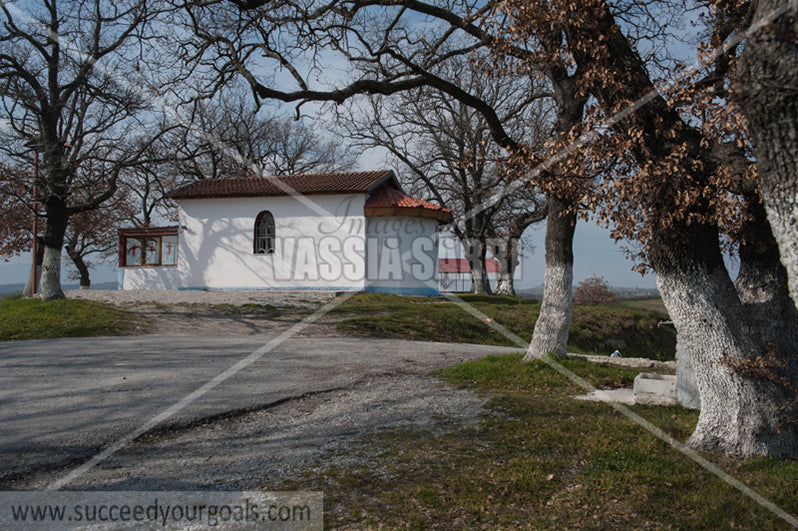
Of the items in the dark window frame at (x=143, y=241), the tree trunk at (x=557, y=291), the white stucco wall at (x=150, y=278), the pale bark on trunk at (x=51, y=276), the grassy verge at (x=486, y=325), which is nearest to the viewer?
the tree trunk at (x=557, y=291)

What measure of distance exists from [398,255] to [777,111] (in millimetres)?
20225

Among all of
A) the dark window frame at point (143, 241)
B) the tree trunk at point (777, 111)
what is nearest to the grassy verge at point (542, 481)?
the tree trunk at point (777, 111)

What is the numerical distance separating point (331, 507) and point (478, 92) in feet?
84.0

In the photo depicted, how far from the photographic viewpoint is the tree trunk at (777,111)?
10.1 feet

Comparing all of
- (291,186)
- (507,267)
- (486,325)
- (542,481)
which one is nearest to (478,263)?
(507,267)

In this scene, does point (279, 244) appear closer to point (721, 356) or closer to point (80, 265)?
point (80, 265)

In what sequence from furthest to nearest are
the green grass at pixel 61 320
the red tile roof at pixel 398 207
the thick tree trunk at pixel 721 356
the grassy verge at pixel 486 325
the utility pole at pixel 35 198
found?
the red tile roof at pixel 398 207 < the utility pole at pixel 35 198 < the grassy verge at pixel 486 325 < the green grass at pixel 61 320 < the thick tree trunk at pixel 721 356

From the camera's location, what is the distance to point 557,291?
9.32 metres

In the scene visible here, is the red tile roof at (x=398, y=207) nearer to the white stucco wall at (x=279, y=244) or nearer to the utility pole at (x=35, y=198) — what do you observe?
the white stucco wall at (x=279, y=244)

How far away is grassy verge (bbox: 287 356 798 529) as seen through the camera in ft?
11.7

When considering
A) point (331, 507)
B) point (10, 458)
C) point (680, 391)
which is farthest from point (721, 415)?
point (10, 458)

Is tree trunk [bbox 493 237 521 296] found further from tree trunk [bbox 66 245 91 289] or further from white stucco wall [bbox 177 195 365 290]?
tree trunk [bbox 66 245 91 289]

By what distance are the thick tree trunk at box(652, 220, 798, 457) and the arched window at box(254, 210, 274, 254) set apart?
67.0 ft

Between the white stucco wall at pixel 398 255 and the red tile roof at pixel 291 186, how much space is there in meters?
1.69
